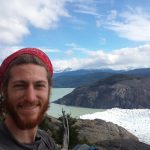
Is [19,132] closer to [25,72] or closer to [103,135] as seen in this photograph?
[25,72]

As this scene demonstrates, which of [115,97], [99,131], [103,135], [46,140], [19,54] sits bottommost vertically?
[103,135]

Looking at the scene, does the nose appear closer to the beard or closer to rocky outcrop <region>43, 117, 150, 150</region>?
the beard

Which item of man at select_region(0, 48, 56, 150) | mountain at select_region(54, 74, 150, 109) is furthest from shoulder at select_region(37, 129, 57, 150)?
mountain at select_region(54, 74, 150, 109)

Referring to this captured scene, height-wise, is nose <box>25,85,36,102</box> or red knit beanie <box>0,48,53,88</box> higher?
red knit beanie <box>0,48,53,88</box>

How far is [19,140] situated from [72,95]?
92.7 meters

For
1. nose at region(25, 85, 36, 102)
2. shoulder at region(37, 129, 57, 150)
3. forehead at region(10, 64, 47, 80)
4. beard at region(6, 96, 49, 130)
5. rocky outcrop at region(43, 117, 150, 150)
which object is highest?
forehead at region(10, 64, 47, 80)

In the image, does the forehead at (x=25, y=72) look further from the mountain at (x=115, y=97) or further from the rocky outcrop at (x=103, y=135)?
the mountain at (x=115, y=97)

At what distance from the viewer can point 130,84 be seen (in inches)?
3617

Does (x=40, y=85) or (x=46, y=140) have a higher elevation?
(x=40, y=85)

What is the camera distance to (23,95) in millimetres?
1457

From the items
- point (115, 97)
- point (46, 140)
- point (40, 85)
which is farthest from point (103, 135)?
point (115, 97)

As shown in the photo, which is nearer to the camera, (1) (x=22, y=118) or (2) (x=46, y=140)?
(1) (x=22, y=118)

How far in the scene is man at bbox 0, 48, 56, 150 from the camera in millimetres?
1457

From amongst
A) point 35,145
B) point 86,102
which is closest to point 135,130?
point 86,102
